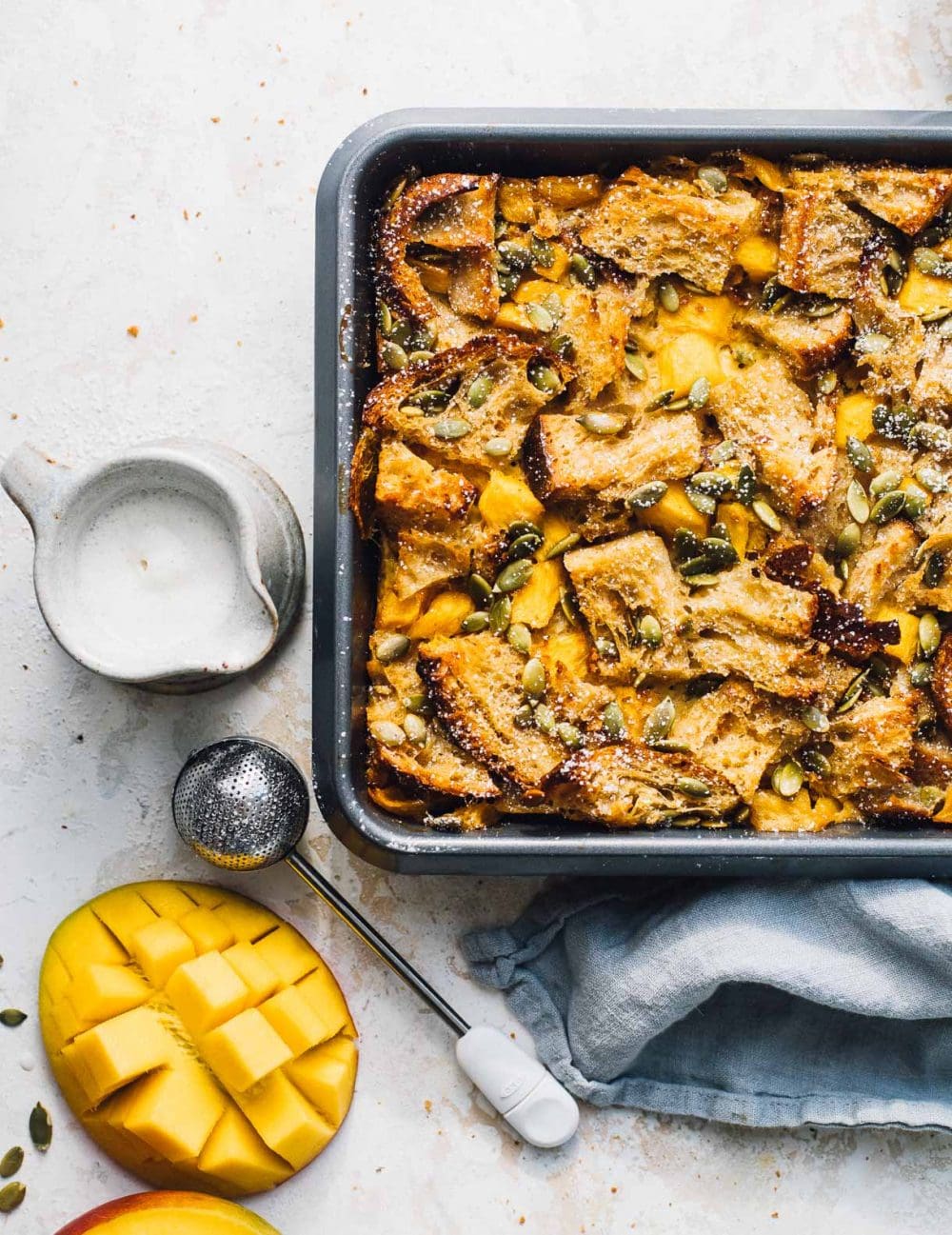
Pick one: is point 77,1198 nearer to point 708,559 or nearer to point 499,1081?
point 499,1081

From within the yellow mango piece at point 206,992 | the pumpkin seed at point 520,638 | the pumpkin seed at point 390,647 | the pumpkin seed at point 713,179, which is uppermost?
the pumpkin seed at point 713,179

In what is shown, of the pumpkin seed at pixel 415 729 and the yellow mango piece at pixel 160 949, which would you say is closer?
the pumpkin seed at pixel 415 729

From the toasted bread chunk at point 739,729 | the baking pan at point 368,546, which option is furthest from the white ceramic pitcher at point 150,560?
the toasted bread chunk at point 739,729

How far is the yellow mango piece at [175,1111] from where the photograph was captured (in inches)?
80.0

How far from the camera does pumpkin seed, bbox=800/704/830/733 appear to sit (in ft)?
6.06

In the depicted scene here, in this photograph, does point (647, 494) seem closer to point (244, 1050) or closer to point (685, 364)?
point (685, 364)

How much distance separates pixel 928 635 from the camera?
73.9 inches

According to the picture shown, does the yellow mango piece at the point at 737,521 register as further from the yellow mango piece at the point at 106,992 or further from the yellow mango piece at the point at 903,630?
the yellow mango piece at the point at 106,992

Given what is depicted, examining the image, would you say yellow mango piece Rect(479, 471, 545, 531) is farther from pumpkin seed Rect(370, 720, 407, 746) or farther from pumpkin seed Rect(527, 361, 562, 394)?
pumpkin seed Rect(370, 720, 407, 746)

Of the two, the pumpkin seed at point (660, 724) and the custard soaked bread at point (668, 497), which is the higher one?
the custard soaked bread at point (668, 497)

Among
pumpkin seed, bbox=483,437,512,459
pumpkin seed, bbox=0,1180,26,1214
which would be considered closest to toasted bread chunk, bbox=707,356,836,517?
pumpkin seed, bbox=483,437,512,459

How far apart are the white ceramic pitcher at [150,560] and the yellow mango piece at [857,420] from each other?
0.94 metres

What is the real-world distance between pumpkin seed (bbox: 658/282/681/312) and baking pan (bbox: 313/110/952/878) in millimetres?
209

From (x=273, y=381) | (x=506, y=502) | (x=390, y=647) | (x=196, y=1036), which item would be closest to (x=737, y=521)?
(x=506, y=502)
